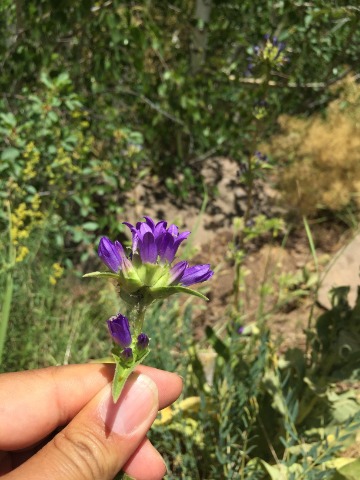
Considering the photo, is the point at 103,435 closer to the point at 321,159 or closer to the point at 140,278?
the point at 140,278

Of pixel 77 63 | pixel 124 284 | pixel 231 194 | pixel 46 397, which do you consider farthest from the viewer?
pixel 231 194

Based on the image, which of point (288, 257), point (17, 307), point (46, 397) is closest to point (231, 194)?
point (288, 257)

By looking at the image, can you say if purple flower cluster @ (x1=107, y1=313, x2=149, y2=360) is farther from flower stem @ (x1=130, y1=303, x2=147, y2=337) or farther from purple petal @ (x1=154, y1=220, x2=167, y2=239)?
purple petal @ (x1=154, y1=220, x2=167, y2=239)

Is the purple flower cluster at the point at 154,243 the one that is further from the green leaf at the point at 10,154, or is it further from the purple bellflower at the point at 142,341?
the green leaf at the point at 10,154

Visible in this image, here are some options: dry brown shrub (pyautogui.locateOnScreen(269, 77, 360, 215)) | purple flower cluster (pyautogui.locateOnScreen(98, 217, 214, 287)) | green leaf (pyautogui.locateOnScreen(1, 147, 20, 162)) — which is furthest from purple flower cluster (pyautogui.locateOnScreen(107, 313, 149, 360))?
dry brown shrub (pyautogui.locateOnScreen(269, 77, 360, 215))

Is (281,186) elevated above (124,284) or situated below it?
above

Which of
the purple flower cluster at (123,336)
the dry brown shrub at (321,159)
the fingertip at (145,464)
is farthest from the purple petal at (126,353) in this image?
the dry brown shrub at (321,159)

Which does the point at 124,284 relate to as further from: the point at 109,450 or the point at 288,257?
the point at 288,257
